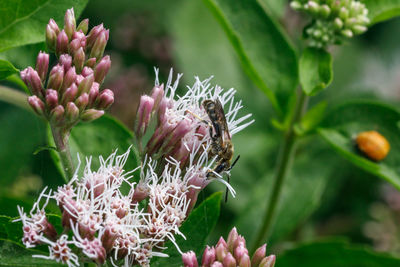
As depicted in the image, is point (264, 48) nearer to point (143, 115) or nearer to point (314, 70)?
point (314, 70)

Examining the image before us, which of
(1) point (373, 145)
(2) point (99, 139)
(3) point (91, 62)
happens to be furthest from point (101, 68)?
(1) point (373, 145)

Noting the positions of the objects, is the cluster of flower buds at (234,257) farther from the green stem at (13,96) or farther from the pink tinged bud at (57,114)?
the green stem at (13,96)

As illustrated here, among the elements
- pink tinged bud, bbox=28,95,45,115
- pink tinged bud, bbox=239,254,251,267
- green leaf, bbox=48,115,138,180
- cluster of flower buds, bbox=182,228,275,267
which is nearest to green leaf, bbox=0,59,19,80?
pink tinged bud, bbox=28,95,45,115

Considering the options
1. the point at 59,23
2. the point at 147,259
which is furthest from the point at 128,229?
the point at 59,23

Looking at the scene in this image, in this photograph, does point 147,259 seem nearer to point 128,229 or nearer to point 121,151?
point 128,229

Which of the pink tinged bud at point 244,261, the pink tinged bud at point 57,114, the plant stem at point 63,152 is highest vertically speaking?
the pink tinged bud at point 57,114

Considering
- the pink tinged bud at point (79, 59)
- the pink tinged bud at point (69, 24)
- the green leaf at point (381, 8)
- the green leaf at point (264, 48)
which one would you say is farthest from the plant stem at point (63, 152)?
the green leaf at point (381, 8)
